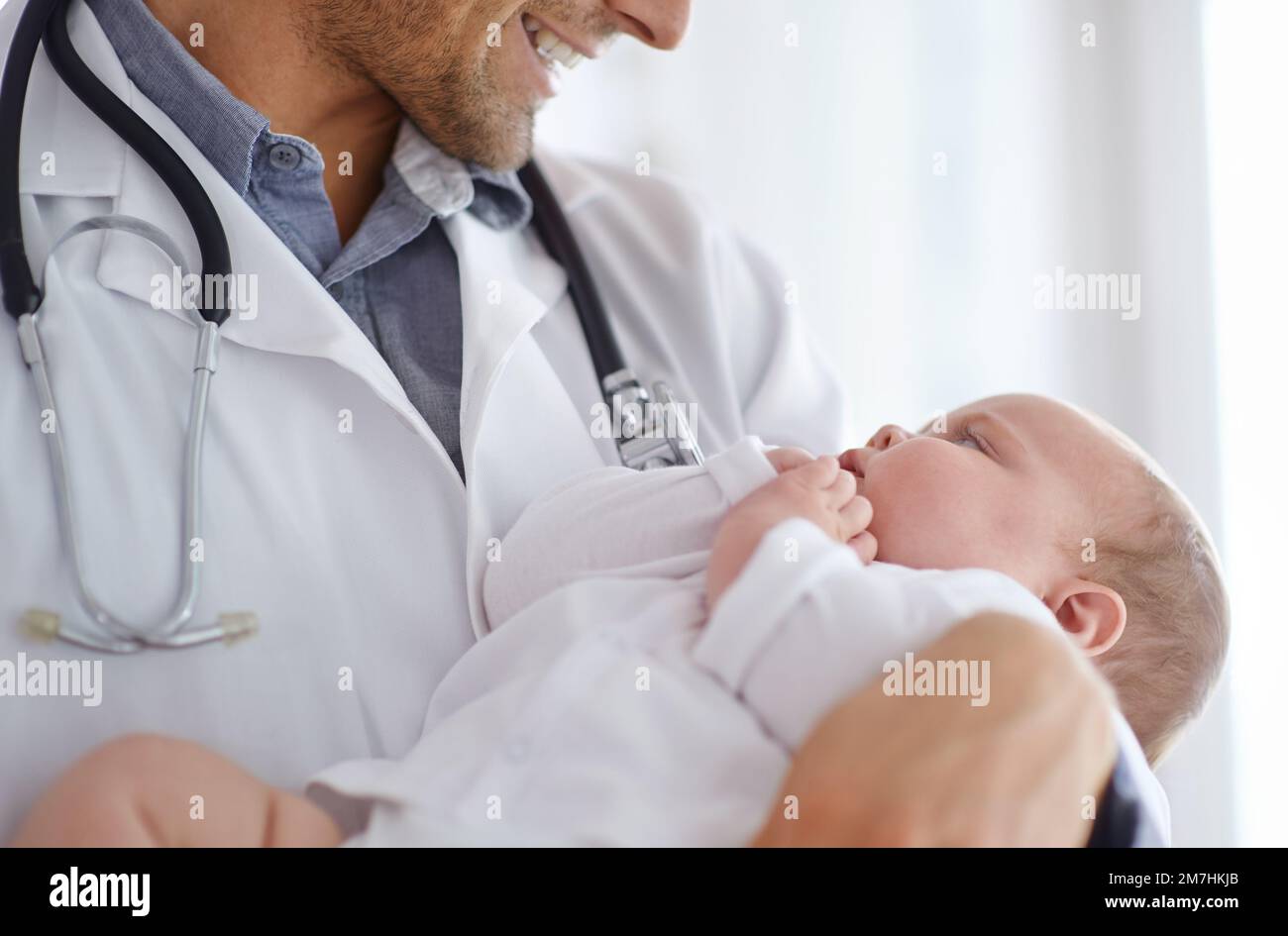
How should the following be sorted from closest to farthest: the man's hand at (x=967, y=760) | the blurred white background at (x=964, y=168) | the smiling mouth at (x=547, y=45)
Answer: the man's hand at (x=967, y=760) < the smiling mouth at (x=547, y=45) < the blurred white background at (x=964, y=168)

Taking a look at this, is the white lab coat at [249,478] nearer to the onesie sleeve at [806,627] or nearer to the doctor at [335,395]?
the doctor at [335,395]

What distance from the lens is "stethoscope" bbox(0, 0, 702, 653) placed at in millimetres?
975

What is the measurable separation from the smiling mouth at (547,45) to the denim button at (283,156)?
13.6 inches

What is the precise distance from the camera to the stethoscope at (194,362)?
975 millimetres

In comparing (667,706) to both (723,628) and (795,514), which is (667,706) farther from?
(795,514)

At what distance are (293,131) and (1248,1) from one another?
1.87 m

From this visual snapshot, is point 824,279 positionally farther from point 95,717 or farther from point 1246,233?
point 95,717

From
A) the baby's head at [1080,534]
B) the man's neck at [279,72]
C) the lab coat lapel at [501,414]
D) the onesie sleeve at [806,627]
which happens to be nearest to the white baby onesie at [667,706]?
the onesie sleeve at [806,627]

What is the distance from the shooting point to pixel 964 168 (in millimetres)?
2412

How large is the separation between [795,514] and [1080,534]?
0.32 m

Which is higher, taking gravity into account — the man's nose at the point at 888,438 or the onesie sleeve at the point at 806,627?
the man's nose at the point at 888,438

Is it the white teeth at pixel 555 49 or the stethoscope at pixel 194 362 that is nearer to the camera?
the stethoscope at pixel 194 362
